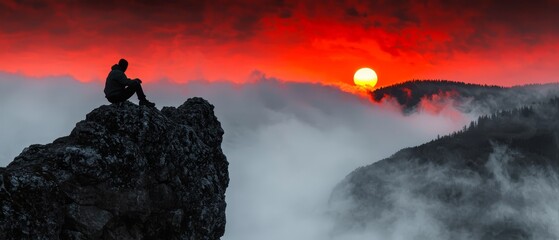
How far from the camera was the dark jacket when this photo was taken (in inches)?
1364

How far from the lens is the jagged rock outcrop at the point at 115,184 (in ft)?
86.9

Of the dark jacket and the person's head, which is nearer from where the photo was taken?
the dark jacket

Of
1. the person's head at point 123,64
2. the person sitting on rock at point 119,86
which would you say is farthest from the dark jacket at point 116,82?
the person's head at point 123,64

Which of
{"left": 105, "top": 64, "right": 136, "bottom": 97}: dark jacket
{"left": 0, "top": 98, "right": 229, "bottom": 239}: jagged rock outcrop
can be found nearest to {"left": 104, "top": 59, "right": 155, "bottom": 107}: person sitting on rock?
{"left": 105, "top": 64, "right": 136, "bottom": 97}: dark jacket

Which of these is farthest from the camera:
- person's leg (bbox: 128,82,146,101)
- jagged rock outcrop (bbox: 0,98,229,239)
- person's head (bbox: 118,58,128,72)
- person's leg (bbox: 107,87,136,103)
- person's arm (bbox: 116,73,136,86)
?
person's head (bbox: 118,58,128,72)

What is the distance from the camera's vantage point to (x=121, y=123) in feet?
108

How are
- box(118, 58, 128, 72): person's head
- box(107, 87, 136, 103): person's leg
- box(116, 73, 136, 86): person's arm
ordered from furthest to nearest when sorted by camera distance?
box(118, 58, 128, 72): person's head
box(107, 87, 136, 103): person's leg
box(116, 73, 136, 86): person's arm

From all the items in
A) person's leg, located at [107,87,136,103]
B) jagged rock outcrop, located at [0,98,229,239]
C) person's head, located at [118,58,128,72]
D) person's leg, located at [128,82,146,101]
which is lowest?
jagged rock outcrop, located at [0,98,229,239]

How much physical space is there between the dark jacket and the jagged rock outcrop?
108 centimetres

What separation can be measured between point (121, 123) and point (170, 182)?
5.02 metres

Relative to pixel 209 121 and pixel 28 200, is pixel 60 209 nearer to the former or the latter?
pixel 28 200

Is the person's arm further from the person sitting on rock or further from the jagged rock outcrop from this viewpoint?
the jagged rock outcrop

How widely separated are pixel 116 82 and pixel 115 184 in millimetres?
7095

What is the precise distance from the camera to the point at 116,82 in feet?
115
